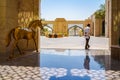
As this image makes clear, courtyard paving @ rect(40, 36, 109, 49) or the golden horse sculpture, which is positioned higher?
the golden horse sculpture

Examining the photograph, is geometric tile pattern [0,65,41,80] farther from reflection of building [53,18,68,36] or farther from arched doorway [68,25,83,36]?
arched doorway [68,25,83,36]

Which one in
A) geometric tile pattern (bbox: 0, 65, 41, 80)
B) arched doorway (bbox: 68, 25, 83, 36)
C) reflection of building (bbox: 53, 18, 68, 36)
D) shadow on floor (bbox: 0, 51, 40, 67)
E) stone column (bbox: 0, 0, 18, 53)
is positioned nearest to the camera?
geometric tile pattern (bbox: 0, 65, 41, 80)

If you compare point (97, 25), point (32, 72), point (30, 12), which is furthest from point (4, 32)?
point (97, 25)

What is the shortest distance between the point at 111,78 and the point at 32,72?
6.20 ft

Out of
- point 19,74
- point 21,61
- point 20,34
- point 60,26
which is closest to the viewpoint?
point 19,74

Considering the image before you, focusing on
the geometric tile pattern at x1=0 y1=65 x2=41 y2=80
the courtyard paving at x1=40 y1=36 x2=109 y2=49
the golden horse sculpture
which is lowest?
the geometric tile pattern at x1=0 y1=65 x2=41 y2=80

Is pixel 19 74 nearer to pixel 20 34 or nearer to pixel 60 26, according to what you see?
pixel 20 34

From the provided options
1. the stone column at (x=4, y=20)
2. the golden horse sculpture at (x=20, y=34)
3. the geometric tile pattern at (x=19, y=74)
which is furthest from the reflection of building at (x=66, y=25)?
the geometric tile pattern at (x=19, y=74)

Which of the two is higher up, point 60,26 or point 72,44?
point 60,26

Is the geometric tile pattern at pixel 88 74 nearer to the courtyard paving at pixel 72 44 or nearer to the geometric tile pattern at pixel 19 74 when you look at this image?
the geometric tile pattern at pixel 19 74

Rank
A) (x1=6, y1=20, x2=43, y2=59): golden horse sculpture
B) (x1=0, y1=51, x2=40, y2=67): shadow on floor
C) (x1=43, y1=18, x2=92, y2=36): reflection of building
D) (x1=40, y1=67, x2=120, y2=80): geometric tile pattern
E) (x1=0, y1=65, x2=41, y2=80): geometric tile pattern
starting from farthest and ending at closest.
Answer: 1. (x1=43, y1=18, x2=92, y2=36): reflection of building
2. (x1=6, y1=20, x2=43, y2=59): golden horse sculpture
3. (x1=0, y1=51, x2=40, y2=67): shadow on floor
4. (x1=40, y1=67, x2=120, y2=80): geometric tile pattern
5. (x1=0, y1=65, x2=41, y2=80): geometric tile pattern

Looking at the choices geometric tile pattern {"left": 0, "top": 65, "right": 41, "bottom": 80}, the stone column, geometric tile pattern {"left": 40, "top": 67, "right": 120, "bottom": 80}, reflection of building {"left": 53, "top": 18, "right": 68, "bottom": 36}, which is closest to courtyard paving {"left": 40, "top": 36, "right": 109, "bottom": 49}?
the stone column

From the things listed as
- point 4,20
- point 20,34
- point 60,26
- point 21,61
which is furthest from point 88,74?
point 60,26

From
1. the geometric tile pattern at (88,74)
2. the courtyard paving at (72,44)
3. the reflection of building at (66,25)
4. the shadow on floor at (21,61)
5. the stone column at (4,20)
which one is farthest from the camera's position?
the reflection of building at (66,25)
